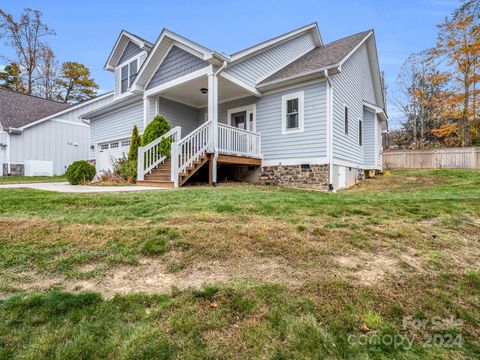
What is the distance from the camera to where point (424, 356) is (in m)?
1.59

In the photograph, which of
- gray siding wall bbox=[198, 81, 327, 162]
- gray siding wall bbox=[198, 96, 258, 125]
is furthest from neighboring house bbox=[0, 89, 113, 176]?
gray siding wall bbox=[198, 81, 327, 162]

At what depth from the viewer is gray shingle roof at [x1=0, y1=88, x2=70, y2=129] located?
658 inches

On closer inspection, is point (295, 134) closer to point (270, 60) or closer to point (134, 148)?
point (270, 60)

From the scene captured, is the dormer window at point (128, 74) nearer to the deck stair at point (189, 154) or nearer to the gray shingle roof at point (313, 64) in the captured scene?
the deck stair at point (189, 154)

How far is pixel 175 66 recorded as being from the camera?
999 centimetres

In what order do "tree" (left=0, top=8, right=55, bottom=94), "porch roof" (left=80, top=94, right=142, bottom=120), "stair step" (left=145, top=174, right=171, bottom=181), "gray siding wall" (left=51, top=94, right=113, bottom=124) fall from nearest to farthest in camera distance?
1. "stair step" (left=145, top=174, right=171, bottom=181)
2. "porch roof" (left=80, top=94, right=142, bottom=120)
3. "gray siding wall" (left=51, top=94, right=113, bottom=124)
4. "tree" (left=0, top=8, right=55, bottom=94)

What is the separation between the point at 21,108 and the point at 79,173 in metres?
13.0

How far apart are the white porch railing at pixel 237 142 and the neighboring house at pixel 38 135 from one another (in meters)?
11.0

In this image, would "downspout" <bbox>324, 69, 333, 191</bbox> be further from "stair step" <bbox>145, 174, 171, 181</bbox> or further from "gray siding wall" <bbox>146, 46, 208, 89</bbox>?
"stair step" <bbox>145, 174, 171, 181</bbox>

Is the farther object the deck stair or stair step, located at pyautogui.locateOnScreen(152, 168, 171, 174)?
stair step, located at pyautogui.locateOnScreen(152, 168, 171, 174)

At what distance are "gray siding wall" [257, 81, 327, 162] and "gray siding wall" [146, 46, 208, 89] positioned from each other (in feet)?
8.93

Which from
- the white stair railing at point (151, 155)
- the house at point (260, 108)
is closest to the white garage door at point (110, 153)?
the house at point (260, 108)

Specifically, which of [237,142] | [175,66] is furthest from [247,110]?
[175,66]

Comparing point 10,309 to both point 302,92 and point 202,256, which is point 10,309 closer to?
point 202,256
